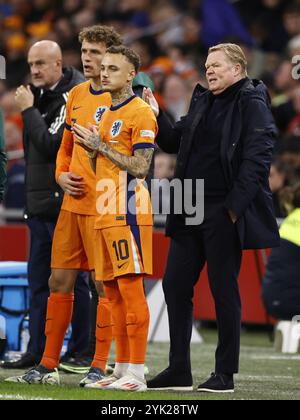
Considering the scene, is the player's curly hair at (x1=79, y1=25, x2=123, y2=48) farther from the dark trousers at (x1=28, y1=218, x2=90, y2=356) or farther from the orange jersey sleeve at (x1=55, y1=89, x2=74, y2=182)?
the dark trousers at (x1=28, y1=218, x2=90, y2=356)

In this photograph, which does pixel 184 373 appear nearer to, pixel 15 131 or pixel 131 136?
pixel 131 136

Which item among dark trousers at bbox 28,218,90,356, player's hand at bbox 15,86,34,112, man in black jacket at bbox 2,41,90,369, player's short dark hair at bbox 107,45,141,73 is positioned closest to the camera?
player's short dark hair at bbox 107,45,141,73

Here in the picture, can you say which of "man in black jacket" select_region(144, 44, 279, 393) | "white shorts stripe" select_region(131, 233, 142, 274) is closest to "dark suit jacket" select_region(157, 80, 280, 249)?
"man in black jacket" select_region(144, 44, 279, 393)

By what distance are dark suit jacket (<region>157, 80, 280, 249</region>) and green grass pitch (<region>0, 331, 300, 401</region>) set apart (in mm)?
943

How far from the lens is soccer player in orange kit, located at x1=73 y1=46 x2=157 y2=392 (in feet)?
23.7

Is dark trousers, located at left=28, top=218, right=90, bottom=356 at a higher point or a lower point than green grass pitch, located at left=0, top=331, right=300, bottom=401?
higher

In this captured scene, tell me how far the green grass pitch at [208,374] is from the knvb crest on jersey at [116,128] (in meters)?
1.52

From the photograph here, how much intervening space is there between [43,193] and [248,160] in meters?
2.02

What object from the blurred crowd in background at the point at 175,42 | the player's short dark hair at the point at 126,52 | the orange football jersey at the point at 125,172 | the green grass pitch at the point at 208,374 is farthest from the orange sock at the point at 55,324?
the blurred crowd in background at the point at 175,42

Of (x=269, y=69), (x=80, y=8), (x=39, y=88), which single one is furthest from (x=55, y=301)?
(x=80, y=8)

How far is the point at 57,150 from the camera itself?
8422 millimetres

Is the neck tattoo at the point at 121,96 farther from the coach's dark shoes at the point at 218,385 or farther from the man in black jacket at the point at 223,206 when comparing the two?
the coach's dark shoes at the point at 218,385

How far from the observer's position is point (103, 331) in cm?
771

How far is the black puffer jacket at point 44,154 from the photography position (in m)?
8.49
